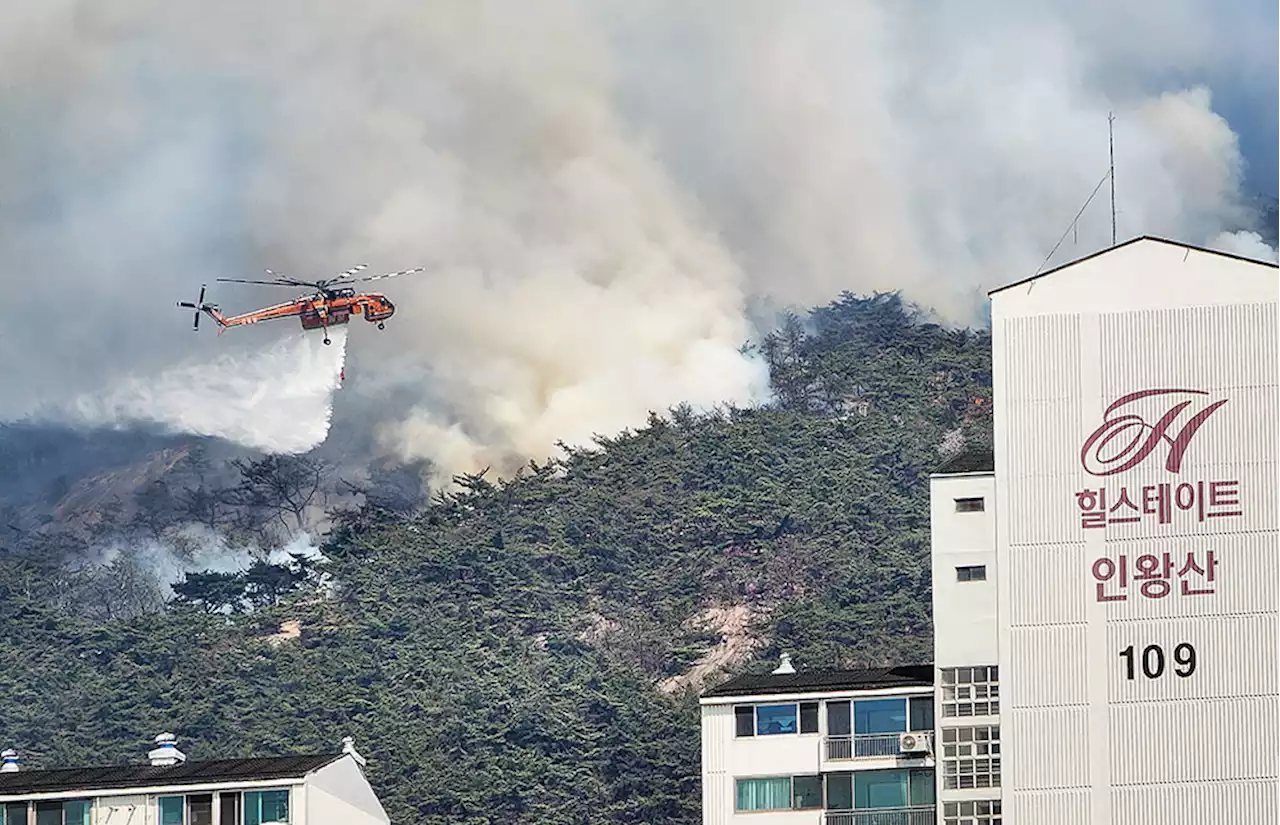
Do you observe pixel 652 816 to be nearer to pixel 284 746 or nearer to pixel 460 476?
pixel 284 746

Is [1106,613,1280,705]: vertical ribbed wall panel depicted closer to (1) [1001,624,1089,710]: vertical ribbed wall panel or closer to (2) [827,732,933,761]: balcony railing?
(1) [1001,624,1089,710]: vertical ribbed wall panel

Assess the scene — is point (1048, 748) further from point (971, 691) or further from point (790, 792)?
point (790, 792)

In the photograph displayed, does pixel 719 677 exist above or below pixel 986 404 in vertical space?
below

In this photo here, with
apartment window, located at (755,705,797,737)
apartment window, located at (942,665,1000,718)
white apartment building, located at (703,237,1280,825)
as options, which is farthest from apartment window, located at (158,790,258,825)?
apartment window, located at (942,665,1000,718)

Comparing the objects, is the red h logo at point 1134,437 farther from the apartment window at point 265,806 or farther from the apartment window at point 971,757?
the apartment window at point 265,806

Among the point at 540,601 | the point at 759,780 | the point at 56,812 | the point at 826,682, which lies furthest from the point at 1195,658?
the point at 540,601

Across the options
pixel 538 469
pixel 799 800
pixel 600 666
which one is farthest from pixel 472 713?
pixel 799 800
